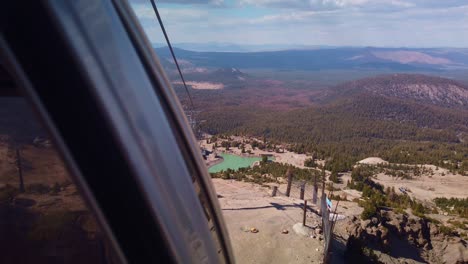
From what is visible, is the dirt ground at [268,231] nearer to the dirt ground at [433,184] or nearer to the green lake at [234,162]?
the dirt ground at [433,184]

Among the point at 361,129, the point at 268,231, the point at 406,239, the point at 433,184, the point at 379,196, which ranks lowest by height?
the point at 361,129

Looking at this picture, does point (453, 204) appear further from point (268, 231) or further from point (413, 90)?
point (413, 90)

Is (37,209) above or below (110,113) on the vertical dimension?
below

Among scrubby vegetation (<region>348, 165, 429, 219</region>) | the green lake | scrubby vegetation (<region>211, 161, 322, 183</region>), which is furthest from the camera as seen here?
the green lake

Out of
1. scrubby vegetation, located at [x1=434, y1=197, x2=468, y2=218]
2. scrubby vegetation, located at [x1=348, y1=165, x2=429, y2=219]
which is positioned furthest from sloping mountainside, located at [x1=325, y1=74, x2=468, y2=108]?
scrubby vegetation, located at [x1=434, y1=197, x2=468, y2=218]

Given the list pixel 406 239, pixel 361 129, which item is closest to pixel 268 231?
pixel 406 239

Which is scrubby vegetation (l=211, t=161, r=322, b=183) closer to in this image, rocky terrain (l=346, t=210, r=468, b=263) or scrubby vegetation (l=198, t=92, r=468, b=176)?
rocky terrain (l=346, t=210, r=468, b=263)
